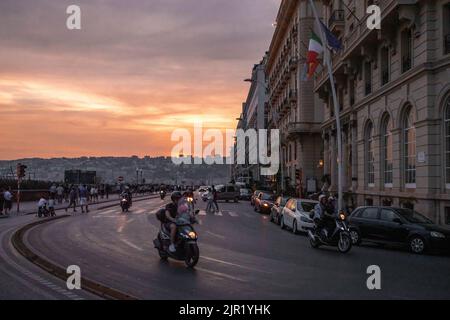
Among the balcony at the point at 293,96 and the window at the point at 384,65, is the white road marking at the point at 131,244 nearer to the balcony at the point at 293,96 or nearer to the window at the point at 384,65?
the window at the point at 384,65

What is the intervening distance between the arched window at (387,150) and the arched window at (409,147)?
1.96 m

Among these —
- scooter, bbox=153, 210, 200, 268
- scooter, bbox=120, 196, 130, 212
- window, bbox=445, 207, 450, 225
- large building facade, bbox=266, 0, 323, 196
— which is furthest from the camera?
large building facade, bbox=266, 0, 323, 196

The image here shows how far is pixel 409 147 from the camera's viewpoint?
90.2 ft

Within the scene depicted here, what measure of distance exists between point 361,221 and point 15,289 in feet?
41.3

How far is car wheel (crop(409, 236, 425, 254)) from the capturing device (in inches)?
674

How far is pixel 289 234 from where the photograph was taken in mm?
23609

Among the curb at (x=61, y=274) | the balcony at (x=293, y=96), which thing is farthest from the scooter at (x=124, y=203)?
the balcony at (x=293, y=96)

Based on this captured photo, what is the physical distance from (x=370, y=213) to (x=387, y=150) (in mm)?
12398

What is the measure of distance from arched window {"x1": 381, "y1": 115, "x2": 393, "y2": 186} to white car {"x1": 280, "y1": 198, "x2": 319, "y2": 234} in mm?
7258

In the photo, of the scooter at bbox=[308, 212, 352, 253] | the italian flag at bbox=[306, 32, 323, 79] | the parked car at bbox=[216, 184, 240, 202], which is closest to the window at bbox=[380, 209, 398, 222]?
the scooter at bbox=[308, 212, 352, 253]

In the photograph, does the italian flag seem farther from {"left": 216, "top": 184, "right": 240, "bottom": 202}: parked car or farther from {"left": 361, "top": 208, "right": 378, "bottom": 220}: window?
{"left": 216, "top": 184, "right": 240, "bottom": 202}: parked car

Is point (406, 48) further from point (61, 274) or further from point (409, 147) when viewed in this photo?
point (61, 274)

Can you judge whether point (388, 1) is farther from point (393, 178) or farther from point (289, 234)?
point (289, 234)
